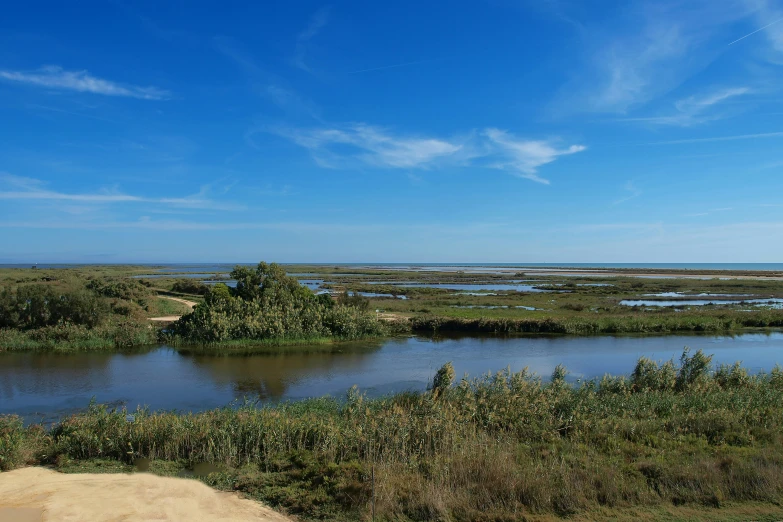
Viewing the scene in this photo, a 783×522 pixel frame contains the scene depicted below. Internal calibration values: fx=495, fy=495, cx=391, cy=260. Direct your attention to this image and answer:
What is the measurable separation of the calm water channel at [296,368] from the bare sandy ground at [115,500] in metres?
6.39

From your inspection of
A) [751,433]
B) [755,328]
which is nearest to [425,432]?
[751,433]

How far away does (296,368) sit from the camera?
21.3 meters

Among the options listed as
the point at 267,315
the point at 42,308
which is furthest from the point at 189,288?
the point at 267,315

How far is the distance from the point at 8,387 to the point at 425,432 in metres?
16.2

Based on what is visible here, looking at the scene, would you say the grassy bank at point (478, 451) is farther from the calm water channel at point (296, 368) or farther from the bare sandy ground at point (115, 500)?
the calm water channel at point (296, 368)

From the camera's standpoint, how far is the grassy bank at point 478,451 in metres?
7.69

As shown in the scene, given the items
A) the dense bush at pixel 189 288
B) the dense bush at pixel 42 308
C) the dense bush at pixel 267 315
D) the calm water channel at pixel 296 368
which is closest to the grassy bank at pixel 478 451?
the calm water channel at pixel 296 368

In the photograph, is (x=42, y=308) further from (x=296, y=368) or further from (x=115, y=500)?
(x=115, y=500)

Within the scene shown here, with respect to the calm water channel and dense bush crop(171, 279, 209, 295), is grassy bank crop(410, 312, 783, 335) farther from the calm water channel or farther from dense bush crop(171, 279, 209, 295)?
dense bush crop(171, 279, 209, 295)

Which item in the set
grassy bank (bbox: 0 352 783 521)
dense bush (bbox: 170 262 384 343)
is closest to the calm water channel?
dense bush (bbox: 170 262 384 343)

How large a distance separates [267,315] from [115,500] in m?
19.1

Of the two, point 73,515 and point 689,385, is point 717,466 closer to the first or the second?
point 689,385

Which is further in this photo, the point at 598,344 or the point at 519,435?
the point at 598,344

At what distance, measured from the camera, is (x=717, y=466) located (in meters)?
8.54
